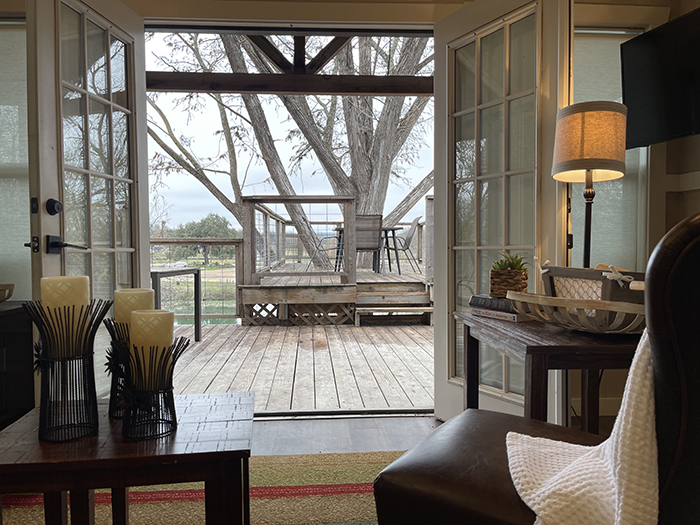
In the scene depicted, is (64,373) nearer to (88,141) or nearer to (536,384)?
(536,384)

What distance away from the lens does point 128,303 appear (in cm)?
111

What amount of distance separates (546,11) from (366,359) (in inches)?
109

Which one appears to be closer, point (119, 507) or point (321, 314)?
point (119, 507)

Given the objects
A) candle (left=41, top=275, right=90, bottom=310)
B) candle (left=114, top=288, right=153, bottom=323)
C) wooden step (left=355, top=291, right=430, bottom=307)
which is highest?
candle (left=41, top=275, right=90, bottom=310)

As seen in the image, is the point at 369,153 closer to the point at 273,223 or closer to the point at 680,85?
the point at 273,223

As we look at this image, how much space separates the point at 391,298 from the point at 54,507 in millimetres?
4626

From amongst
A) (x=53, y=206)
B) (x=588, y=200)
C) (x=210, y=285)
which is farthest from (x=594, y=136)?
(x=210, y=285)

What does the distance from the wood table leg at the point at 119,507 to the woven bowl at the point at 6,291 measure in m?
1.33

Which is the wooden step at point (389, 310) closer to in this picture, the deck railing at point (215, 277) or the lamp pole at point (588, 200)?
the deck railing at point (215, 277)

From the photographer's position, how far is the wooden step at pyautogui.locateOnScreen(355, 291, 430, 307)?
5609 mm

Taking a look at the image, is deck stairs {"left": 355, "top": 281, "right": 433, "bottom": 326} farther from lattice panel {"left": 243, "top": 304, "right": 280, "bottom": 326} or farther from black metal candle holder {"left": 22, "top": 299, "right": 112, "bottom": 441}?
black metal candle holder {"left": 22, "top": 299, "right": 112, "bottom": 441}

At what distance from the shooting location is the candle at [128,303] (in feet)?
3.60

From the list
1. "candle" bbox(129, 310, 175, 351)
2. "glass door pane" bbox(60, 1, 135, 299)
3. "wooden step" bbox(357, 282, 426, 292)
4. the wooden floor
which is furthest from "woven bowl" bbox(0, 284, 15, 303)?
"wooden step" bbox(357, 282, 426, 292)

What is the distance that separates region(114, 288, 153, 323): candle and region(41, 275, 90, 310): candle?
0.25 ft
